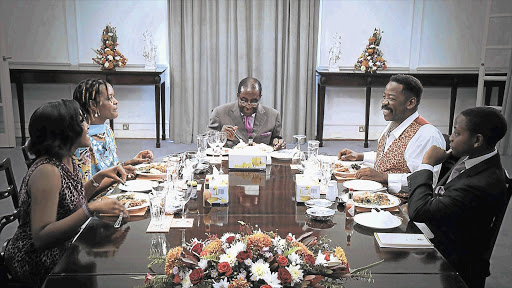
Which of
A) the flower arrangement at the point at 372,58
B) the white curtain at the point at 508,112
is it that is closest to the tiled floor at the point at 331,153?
the white curtain at the point at 508,112

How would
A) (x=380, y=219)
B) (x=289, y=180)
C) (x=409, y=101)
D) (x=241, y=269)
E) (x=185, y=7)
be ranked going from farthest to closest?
(x=185, y=7) < (x=409, y=101) < (x=289, y=180) < (x=380, y=219) < (x=241, y=269)

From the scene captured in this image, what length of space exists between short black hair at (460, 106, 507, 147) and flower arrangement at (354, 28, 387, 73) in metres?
4.15

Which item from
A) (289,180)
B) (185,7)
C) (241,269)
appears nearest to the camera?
(241,269)

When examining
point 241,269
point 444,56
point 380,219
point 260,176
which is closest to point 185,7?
point 444,56

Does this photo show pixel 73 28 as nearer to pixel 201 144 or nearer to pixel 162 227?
pixel 201 144

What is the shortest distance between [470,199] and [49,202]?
1.64 metres

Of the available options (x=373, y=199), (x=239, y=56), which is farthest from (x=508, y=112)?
(x=373, y=199)

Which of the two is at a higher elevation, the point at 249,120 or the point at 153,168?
the point at 249,120

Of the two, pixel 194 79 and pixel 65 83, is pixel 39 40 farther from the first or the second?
pixel 194 79

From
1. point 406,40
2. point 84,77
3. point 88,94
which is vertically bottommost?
point 84,77

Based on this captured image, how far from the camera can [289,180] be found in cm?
266

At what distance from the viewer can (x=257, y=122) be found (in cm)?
390

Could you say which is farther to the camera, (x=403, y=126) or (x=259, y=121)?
(x=259, y=121)

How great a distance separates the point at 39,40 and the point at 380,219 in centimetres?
582
